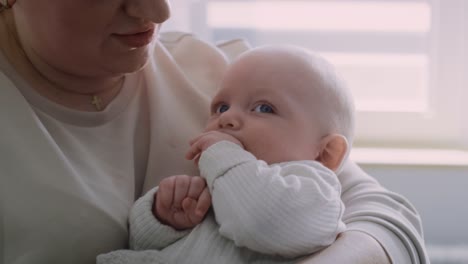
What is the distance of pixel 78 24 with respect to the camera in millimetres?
1175

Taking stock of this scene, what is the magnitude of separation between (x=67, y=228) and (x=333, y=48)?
1.28 meters

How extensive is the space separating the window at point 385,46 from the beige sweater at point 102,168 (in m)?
0.68

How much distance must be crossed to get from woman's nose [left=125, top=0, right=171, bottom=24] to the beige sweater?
8.3 inches

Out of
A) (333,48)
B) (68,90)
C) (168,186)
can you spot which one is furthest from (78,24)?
(333,48)

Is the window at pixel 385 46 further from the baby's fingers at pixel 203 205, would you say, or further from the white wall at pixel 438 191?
the baby's fingers at pixel 203 205

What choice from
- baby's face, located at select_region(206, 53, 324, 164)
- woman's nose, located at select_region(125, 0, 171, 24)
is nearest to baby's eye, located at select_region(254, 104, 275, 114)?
baby's face, located at select_region(206, 53, 324, 164)

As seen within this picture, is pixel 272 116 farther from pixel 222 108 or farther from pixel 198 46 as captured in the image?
pixel 198 46

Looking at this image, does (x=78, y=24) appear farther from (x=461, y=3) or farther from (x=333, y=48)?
(x=461, y=3)

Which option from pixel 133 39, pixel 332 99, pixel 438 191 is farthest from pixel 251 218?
pixel 438 191

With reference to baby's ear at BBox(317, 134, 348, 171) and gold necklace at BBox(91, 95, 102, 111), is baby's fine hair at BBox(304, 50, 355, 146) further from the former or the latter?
gold necklace at BBox(91, 95, 102, 111)

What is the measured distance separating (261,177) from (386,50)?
1286mm

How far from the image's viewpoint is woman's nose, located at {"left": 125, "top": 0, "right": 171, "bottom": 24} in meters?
1.18

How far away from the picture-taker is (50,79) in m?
1.25

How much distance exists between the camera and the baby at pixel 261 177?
40.8 inches
